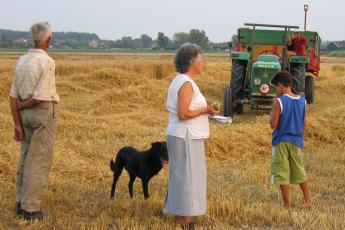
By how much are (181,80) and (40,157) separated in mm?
1595

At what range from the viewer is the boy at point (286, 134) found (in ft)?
18.8

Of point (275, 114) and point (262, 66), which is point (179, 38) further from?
point (275, 114)

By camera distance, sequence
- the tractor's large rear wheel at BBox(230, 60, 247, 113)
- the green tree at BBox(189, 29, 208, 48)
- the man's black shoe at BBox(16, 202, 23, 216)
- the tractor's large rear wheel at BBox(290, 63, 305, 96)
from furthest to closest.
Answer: the green tree at BBox(189, 29, 208, 48) → the tractor's large rear wheel at BBox(230, 60, 247, 113) → the tractor's large rear wheel at BBox(290, 63, 305, 96) → the man's black shoe at BBox(16, 202, 23, 216)

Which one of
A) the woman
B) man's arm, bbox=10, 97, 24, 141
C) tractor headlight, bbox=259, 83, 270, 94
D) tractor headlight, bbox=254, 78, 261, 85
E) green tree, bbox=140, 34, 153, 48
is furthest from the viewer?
green tree, bbox=140, 34, 153, 48

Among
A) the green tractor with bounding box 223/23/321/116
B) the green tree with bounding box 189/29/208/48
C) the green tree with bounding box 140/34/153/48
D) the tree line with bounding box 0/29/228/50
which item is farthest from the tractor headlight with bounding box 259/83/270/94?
the green tree with bounding box 140/34/153/48

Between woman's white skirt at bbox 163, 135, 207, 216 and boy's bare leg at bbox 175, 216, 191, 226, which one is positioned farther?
boy's bare leg at bbox 175, 216, 191, 226

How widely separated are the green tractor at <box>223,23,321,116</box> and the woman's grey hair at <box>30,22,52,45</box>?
8424 millimetres

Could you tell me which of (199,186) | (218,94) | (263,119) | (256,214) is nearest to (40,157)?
(199,186)

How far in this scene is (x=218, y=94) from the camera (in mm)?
19969

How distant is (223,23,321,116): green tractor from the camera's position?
13.0m

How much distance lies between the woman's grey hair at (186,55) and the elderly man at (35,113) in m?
1.28

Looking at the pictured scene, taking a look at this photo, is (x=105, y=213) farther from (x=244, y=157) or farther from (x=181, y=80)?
(x=244, y=157)

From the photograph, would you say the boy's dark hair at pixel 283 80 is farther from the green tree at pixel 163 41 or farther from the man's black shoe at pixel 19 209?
the green tree at pixel 163 41

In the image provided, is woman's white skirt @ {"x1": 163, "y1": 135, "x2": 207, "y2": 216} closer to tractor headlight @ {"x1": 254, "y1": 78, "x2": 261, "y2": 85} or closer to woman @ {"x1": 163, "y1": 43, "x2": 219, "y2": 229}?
woman @ {"x1": 163, "y1": 43, "x2": 219, "y2": 229}
